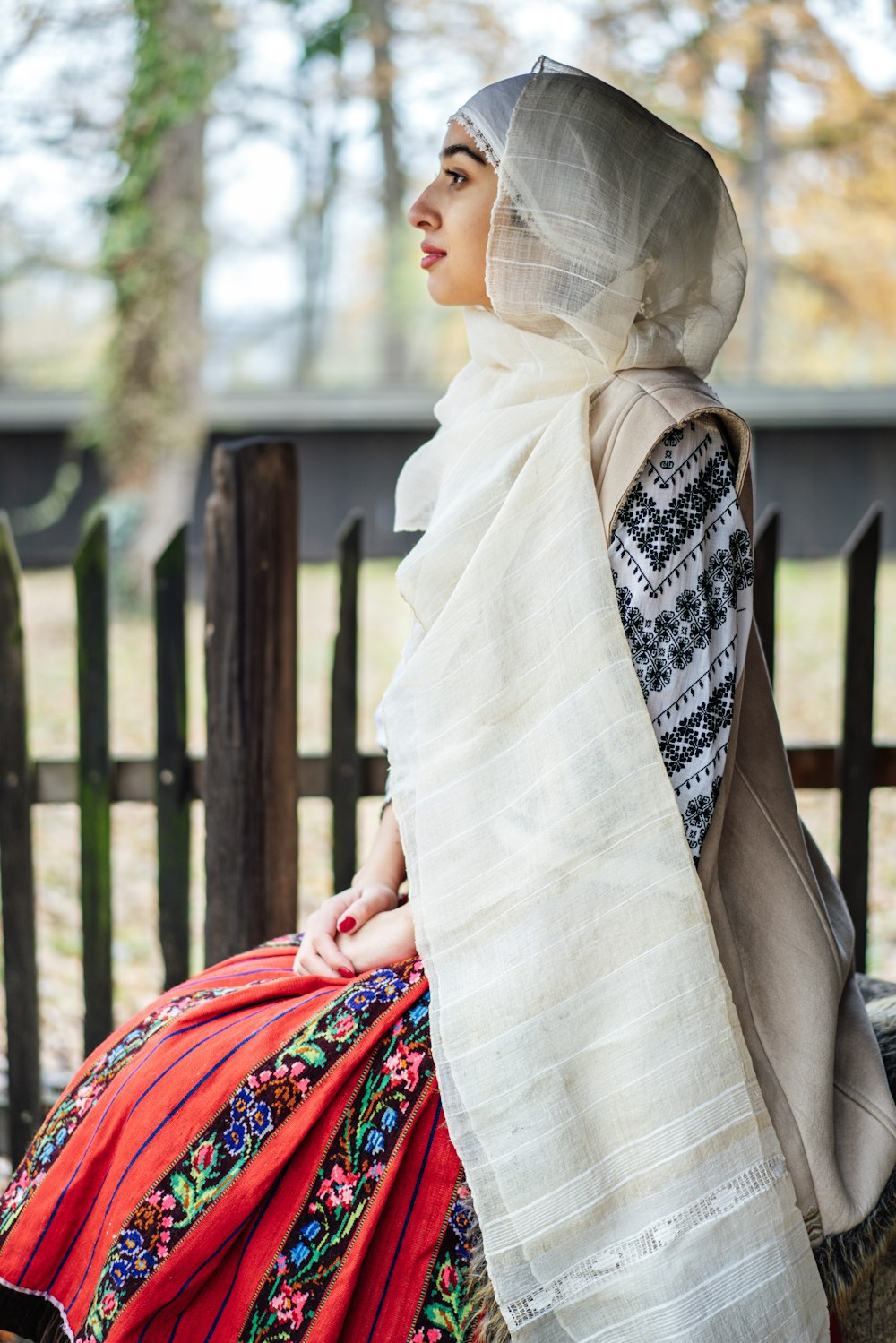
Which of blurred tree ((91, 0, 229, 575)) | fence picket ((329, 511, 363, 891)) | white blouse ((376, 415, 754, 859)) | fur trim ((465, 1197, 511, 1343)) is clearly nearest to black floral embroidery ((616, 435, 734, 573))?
white blouse ((376, 415, 754, 859))

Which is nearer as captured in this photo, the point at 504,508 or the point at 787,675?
the point at 504,508

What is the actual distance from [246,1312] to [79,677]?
5.33 feet

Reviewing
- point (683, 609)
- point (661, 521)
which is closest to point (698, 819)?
point (683, 609)

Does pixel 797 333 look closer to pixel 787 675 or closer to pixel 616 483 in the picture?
pixel 787 675

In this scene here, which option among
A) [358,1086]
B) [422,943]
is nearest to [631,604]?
[422,943]

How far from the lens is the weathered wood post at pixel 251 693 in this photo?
2.53 m

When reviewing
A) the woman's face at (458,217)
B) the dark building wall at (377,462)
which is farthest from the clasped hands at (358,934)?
the dark building wall at (377,462)

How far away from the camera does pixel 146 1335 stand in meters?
1.48

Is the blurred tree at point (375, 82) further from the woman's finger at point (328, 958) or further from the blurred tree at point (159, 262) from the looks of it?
the woman's finger at point (328, 958)

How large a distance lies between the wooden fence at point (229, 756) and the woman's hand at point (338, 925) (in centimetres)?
81

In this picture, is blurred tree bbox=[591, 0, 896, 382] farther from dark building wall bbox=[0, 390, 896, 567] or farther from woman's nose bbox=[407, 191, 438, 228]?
woman's nose bbox=[407, 191, 438, 228]

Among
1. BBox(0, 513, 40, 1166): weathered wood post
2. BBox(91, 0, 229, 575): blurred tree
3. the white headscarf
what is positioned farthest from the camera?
BBox(91, 0, 229, 575): blurred tree

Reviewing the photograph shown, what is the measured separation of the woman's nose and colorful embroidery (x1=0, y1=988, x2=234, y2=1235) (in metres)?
1.19

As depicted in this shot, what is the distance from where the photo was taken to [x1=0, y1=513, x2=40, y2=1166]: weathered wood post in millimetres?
2809
